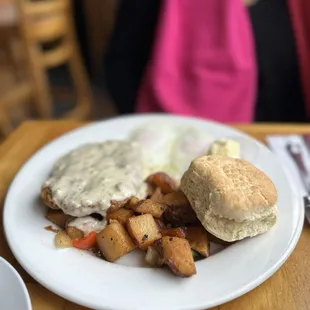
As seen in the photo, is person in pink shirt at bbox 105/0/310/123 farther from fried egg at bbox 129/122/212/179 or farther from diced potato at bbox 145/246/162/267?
diced potato at bbox 145/246/162/267

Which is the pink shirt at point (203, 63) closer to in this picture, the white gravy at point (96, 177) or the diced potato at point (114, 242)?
the white gravy at point (96, 177)

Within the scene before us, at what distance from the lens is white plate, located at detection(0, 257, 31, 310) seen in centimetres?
71

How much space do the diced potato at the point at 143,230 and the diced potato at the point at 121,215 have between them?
1.2 inches

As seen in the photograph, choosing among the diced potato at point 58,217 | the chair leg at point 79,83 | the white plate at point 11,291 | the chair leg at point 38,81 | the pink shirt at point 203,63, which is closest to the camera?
the white plate at point 11,291

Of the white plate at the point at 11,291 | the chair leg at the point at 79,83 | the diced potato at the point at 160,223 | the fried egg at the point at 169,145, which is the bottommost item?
the chair leg at the point at 79,83

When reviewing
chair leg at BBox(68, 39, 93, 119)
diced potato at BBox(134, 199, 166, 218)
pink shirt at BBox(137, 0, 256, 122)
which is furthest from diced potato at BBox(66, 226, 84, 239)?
chair leg at BBox(68, 39, 93, 119)

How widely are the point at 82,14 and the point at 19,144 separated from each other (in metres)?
2.21

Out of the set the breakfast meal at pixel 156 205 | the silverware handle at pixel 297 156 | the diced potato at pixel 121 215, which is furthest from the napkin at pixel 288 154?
the diced potato at pixel 121 215

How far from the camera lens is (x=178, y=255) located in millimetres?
786

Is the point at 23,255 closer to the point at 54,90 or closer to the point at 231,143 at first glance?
the point at 231,143

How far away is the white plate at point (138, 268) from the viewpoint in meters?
0.74

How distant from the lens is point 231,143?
3.50 feet

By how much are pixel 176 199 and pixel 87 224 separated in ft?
0.57

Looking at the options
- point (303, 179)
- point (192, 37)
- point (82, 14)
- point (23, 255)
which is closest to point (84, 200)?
point (23, 255)
